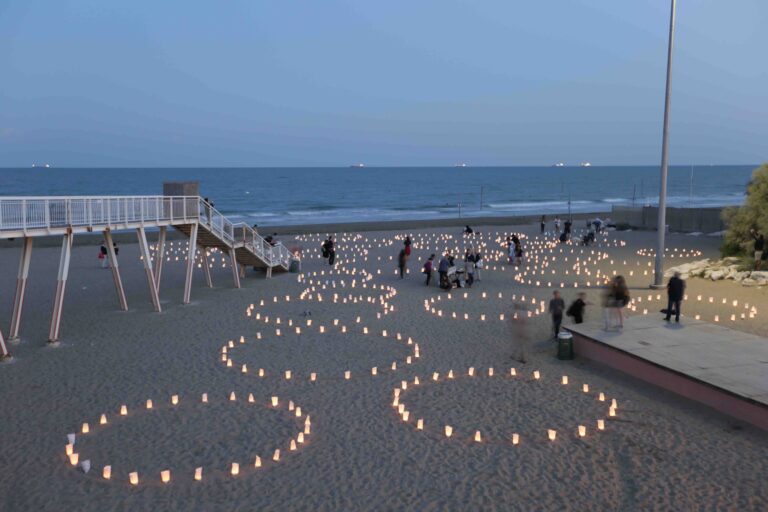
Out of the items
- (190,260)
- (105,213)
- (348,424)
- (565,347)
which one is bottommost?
(348,424)

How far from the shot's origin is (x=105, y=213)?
674 inches

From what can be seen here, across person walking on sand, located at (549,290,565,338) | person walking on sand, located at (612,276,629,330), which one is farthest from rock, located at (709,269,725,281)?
person walking on sand, located at (549,290,565,338)

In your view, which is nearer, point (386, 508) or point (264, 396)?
point (386, 508)

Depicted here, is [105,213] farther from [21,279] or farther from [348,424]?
[348,424]

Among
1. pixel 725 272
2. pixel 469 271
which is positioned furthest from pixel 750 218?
pixel 469 271

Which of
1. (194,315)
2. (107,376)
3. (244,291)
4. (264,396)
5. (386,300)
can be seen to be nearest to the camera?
(264,396)

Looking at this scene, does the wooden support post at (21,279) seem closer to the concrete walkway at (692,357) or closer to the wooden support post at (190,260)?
the wooden support post at (190,260)

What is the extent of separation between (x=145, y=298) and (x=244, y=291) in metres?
3.57

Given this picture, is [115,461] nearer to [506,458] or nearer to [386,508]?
[386,508]

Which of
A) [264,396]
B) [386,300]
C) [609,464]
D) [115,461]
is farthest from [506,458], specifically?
[386,300]

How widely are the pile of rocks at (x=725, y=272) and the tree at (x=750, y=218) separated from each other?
4.74 ft

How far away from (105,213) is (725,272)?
22.6 meters

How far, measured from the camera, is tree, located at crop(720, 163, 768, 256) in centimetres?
2695

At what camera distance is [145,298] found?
2250 cm
